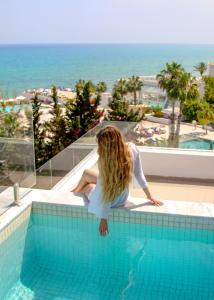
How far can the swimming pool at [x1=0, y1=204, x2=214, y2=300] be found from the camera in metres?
3.78

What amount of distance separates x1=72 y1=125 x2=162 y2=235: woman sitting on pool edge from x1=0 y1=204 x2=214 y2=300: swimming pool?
0.33m

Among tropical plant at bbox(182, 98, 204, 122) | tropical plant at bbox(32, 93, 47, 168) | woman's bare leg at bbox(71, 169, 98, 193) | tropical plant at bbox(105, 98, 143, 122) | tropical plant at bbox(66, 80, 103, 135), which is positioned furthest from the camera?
tropical plant at bbox(182, 98, 204, 122)

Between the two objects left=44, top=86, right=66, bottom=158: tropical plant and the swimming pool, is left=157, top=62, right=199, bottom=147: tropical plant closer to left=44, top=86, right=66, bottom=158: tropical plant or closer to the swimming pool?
left=44, top=86, right=66, bottom=158: tropical plant

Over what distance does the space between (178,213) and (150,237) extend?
1.46 feet

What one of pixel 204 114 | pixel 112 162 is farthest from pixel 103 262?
pixel 204 114

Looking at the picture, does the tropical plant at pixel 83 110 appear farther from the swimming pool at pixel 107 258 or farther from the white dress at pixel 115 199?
the white dress at pixel 115 199

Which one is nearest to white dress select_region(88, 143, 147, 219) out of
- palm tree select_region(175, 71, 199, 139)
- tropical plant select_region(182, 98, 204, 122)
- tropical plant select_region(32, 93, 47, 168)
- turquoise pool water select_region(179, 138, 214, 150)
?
turquoise pool water select_region(179, 138, 214, 150)

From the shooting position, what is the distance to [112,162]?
140 inches

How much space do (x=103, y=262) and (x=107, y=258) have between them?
0.22ft

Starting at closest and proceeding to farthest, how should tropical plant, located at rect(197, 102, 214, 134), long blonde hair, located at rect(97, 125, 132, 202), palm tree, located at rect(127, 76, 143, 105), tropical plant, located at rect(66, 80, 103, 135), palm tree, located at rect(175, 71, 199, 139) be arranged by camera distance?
long blonde hair, located at rect(97, 125, 132, 202) < tropical plant, located at rect(66, 80, 103, 135) < palm tree, located at rect(175, 71, 199, 139) < tropical plant, located at rect(197, 102, 214, 134) < palm tree, located at rect(127, 76, 143, 105)

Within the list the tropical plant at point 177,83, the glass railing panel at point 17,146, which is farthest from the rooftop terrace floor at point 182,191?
the tropical plant at point 177,83

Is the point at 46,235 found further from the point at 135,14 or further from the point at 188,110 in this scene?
the point at 135,14

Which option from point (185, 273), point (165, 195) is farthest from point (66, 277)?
point (165, 195)

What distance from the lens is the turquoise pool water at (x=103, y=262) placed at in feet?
12.3
